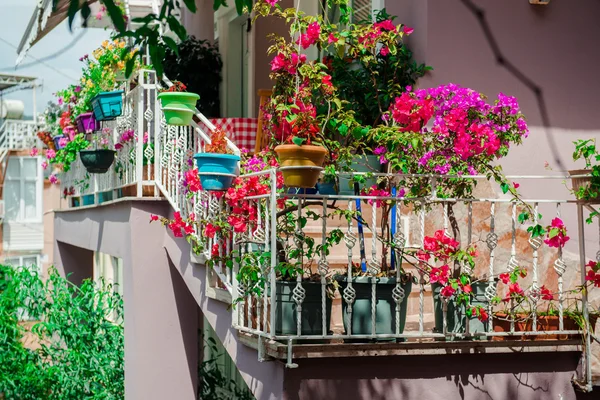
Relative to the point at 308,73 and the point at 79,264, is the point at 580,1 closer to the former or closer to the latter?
the point at 308,73

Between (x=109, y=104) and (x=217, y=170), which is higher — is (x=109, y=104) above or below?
above

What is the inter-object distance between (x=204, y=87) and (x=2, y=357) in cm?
456

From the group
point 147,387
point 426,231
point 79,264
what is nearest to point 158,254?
point 147,387

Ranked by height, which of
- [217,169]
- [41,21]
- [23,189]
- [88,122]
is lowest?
[217,169]

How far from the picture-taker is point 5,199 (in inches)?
1145

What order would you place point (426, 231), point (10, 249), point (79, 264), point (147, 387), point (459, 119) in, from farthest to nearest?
point (10, 249), point (79, 264), point (147, 387), point (426, 231), point (459, 119)

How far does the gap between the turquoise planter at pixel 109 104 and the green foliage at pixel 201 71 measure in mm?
4220

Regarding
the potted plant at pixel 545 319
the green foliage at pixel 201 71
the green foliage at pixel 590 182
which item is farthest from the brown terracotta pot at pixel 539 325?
the green foliage at pixel 201 71

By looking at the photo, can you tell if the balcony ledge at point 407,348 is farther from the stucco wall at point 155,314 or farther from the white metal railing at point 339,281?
the stucco wall at point 155,314

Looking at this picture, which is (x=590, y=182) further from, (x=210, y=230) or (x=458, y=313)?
(x=210, y=230)

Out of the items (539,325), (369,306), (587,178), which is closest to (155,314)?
(369,306)

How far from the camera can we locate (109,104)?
27.3ft

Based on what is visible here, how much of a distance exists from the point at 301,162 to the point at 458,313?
126 cm

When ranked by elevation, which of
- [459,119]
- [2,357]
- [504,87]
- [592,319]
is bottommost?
[2,357]
